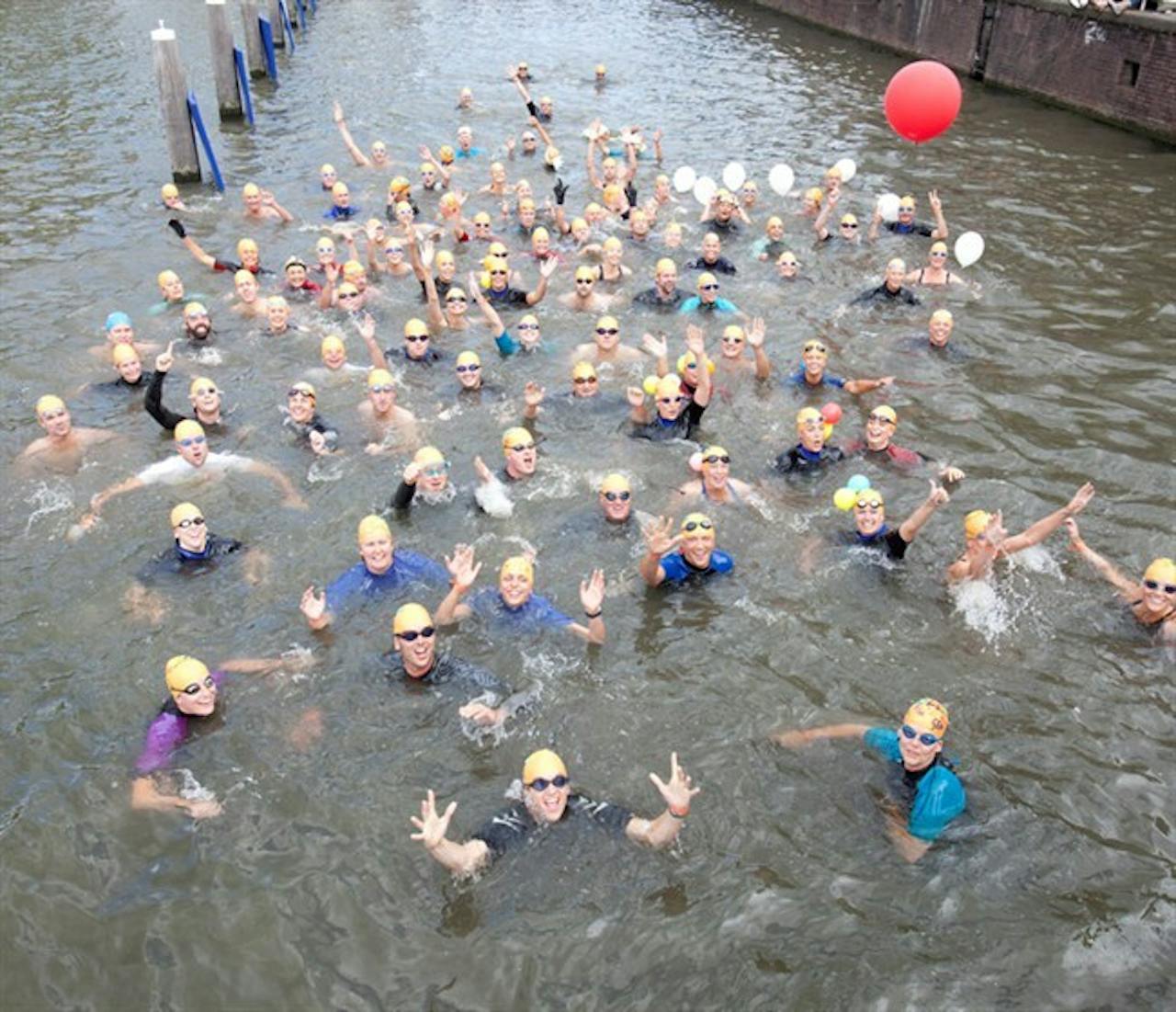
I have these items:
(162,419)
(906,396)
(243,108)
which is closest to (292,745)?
(162,419)

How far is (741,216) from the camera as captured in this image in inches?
830

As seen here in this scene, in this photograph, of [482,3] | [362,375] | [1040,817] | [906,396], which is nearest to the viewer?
[1040,817]

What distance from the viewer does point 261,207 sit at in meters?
21.5

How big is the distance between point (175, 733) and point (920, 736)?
6.07 m

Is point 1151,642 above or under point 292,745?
above

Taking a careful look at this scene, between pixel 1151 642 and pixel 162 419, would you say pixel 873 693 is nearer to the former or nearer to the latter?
pixel 1151 642

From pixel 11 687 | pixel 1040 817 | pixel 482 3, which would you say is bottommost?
pixel 11 687

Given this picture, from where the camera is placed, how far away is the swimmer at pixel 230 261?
1798cm

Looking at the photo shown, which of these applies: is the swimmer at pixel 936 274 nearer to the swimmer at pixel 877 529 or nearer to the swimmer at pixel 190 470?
the swimmer at pixel 877 529

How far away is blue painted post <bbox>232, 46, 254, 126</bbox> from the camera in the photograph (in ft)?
90.6

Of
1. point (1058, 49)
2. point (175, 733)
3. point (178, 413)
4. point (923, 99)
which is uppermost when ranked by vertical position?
point (1058, 49)

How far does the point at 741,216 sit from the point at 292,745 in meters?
16.4

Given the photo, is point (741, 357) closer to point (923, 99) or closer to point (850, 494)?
point (850, 494)

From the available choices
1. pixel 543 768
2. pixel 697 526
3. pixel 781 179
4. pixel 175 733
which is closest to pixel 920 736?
pixel 543 768
